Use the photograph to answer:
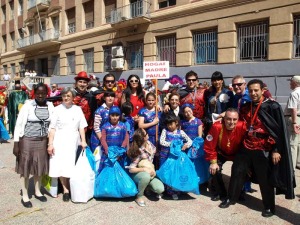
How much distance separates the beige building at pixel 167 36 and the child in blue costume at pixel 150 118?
7882 millimetres

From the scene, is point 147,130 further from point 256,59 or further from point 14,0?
point 14,0

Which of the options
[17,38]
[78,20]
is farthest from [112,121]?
[17,38]

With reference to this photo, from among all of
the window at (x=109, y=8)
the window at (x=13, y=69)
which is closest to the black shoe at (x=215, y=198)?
the window at (x=109, y=8)

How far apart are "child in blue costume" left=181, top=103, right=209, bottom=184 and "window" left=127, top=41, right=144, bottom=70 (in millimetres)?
11760

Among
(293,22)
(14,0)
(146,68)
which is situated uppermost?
(14,0)

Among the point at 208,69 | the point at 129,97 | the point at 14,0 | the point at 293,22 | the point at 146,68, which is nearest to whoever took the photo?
the point at 129,97

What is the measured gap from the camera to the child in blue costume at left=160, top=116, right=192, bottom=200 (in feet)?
13.6

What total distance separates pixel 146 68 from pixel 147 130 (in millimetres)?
1284

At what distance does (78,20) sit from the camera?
1923 centimetres

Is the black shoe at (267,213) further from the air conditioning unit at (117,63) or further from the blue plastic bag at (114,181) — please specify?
the air conditioning unit at (117,63)

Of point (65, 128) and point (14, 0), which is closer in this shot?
point (65, 128)

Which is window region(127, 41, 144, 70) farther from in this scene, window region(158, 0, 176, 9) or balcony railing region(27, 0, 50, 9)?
balcony railing region(27, 0, 50, 9)

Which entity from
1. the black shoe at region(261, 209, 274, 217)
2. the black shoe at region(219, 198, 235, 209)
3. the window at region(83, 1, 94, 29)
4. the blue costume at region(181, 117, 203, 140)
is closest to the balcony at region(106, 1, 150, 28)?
the window at region(83, 1, 94, 29)

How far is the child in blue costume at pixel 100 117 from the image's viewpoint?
4289mm
